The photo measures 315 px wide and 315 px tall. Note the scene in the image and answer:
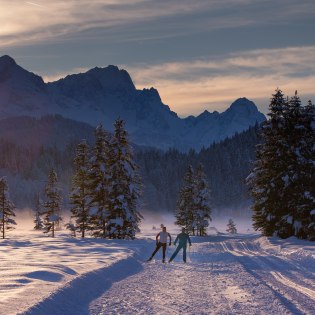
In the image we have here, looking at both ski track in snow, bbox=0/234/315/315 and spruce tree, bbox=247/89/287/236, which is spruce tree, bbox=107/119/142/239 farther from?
ski track in snow, bbox=0/234/315/315

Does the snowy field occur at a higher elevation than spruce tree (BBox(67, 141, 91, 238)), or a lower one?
lower

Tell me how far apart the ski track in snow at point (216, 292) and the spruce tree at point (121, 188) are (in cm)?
2469

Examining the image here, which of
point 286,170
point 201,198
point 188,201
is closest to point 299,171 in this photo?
point 286,170

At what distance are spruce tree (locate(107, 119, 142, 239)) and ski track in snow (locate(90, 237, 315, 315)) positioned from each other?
81.0 ft

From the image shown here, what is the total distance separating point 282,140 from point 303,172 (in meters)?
3.21

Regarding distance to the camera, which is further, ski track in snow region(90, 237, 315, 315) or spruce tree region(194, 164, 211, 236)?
spruce tree region(194, 164, 211, 236)

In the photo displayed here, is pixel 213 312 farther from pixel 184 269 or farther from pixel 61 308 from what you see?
pixel 184 269

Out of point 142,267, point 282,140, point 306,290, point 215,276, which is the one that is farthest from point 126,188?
point 306,290

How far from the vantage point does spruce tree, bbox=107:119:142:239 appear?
147 feet

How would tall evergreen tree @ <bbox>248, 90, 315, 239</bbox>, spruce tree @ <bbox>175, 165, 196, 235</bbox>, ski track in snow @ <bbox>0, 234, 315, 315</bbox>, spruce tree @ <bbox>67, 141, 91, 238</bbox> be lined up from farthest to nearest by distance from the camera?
spruce tree @ <bbox>175, 165, 196, 235</bbox>
spruce tree @ <bbox>67, 141, 91, 238</bbox>
tall evergreen tree @ <bbox>248, 90, 315, 239</bbox>
ski track in snow @ <bbox>0, 234, 315, 315</bbox>

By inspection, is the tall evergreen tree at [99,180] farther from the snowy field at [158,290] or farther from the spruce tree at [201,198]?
the snowy field at [158,290]

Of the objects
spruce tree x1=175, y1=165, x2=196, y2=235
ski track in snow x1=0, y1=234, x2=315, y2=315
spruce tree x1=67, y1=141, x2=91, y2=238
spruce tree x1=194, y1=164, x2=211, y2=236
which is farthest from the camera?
spruce tree x1=175, y1=165, x2=196, y2=235

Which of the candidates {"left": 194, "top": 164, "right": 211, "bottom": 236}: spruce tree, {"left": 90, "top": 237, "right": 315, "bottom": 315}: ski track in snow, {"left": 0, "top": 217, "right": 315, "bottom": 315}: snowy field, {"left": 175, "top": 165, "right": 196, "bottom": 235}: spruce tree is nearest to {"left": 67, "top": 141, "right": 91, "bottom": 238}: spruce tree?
{"left": 175, "top": 165, "right": 196, "bottom": 235}: spruce tree

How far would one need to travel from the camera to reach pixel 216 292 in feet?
45.4
